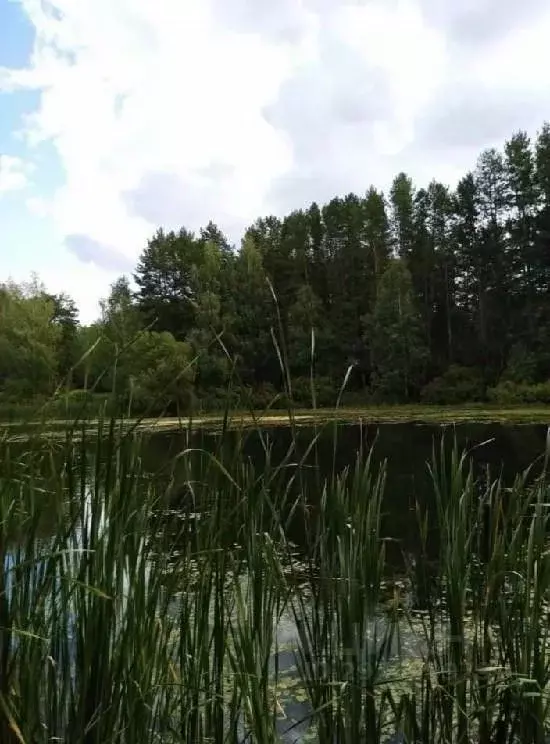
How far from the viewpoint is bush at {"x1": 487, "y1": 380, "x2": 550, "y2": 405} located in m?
31.6

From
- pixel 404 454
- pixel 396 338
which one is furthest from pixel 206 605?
pixel 396 338

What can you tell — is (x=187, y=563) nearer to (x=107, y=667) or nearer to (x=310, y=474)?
(x=107, y=667)

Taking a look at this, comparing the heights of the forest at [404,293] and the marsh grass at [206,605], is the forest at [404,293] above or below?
above

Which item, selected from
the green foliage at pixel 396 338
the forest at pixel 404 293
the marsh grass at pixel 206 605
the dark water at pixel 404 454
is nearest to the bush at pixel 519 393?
the forest at pixel 404 293

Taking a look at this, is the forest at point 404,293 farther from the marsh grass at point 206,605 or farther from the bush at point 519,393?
the marsh grass at point 206,605

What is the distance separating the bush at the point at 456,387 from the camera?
3550cm

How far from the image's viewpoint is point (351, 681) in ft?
7.15

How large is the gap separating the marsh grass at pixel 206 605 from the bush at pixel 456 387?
33.9 m

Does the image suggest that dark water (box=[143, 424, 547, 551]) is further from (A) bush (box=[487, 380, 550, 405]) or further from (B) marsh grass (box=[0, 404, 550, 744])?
(A) bush (box=[487, 380, 550, 405])

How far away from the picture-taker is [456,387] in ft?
119

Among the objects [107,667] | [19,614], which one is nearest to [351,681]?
[107,667]

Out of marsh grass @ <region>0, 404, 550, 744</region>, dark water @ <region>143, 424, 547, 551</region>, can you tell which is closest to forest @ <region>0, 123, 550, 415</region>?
dark water @ <region>143, 424, 547, 551</region>

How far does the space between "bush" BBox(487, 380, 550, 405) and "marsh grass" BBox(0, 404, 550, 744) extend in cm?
3089

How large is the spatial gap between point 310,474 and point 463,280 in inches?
1377
